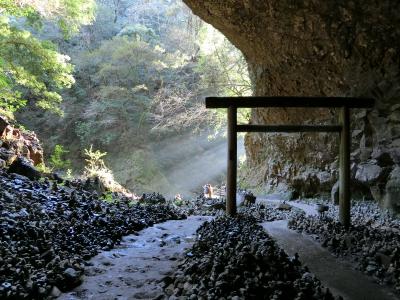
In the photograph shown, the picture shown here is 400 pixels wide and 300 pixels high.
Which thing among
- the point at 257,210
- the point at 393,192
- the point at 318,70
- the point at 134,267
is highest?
the point at 318,70

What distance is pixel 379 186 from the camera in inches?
283

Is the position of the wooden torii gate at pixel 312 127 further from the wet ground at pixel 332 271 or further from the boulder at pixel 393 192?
the boulder at pixel 393 192

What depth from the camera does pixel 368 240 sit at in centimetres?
461

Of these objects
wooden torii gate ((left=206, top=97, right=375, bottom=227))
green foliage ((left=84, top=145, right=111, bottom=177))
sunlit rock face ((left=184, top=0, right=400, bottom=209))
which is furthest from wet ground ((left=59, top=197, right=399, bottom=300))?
green foliage ((left=84, top=145, right=111, bottom=177))

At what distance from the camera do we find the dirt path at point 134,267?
12.1ft

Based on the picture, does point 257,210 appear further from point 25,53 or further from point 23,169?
point 25,53

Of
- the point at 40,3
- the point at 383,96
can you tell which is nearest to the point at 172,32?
the point at 40,3

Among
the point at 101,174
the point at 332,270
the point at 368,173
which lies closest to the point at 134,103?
the point at 101,174

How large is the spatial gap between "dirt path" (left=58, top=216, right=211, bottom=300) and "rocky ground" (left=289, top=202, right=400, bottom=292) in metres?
1.92

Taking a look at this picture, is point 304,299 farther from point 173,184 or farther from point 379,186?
point 173,184

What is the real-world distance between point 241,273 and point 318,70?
710 cm

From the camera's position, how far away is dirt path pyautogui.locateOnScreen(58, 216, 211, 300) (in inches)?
145

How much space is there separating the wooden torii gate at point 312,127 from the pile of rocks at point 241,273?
144 centimetres

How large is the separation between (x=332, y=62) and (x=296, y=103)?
13.2ft
